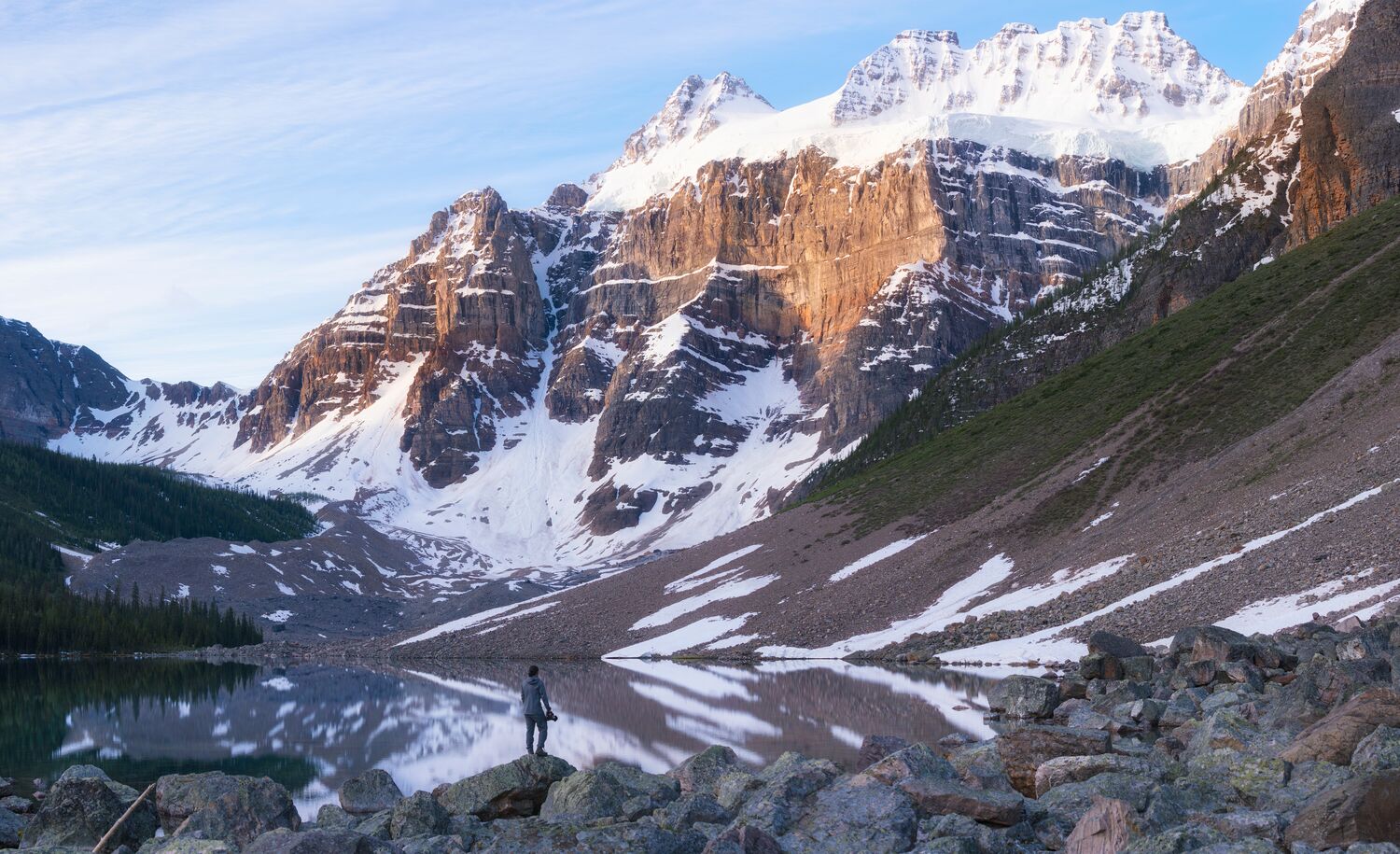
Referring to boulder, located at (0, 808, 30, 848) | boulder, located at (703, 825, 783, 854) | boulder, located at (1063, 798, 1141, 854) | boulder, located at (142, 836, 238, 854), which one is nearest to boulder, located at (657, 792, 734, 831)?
boulder, located at (703, 825, 783, 854)

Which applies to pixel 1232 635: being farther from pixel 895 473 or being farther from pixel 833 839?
pixel 895 473

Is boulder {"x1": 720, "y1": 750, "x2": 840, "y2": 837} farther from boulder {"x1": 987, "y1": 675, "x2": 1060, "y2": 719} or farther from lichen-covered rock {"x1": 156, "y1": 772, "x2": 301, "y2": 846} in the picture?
boulder {"x1": 987, "y1": 675, "x2": 1060, "y2": 719}

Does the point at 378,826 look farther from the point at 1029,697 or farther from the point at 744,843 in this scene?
the point at 1029,697

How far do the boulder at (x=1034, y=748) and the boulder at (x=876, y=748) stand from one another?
2.38 m

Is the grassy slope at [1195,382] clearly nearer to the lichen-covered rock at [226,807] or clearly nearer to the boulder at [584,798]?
the boulder at [584,798]

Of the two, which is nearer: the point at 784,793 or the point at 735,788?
the point at 784,793

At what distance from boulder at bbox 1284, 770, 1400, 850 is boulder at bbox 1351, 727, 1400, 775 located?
283 centimetres

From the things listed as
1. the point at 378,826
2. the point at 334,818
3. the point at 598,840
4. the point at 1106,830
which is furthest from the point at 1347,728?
the point at 334,818

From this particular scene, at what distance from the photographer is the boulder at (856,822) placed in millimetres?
15875

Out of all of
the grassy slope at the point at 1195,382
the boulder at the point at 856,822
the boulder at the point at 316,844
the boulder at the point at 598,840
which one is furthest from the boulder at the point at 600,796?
the grassy slope at the point at 1195,382

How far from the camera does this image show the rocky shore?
14.2 m

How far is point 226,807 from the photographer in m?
20.8

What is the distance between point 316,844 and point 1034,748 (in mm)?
12548

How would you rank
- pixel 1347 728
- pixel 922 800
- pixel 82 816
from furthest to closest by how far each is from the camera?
pixel 82 816 → pixel 1347 728 → pixel 922 800
